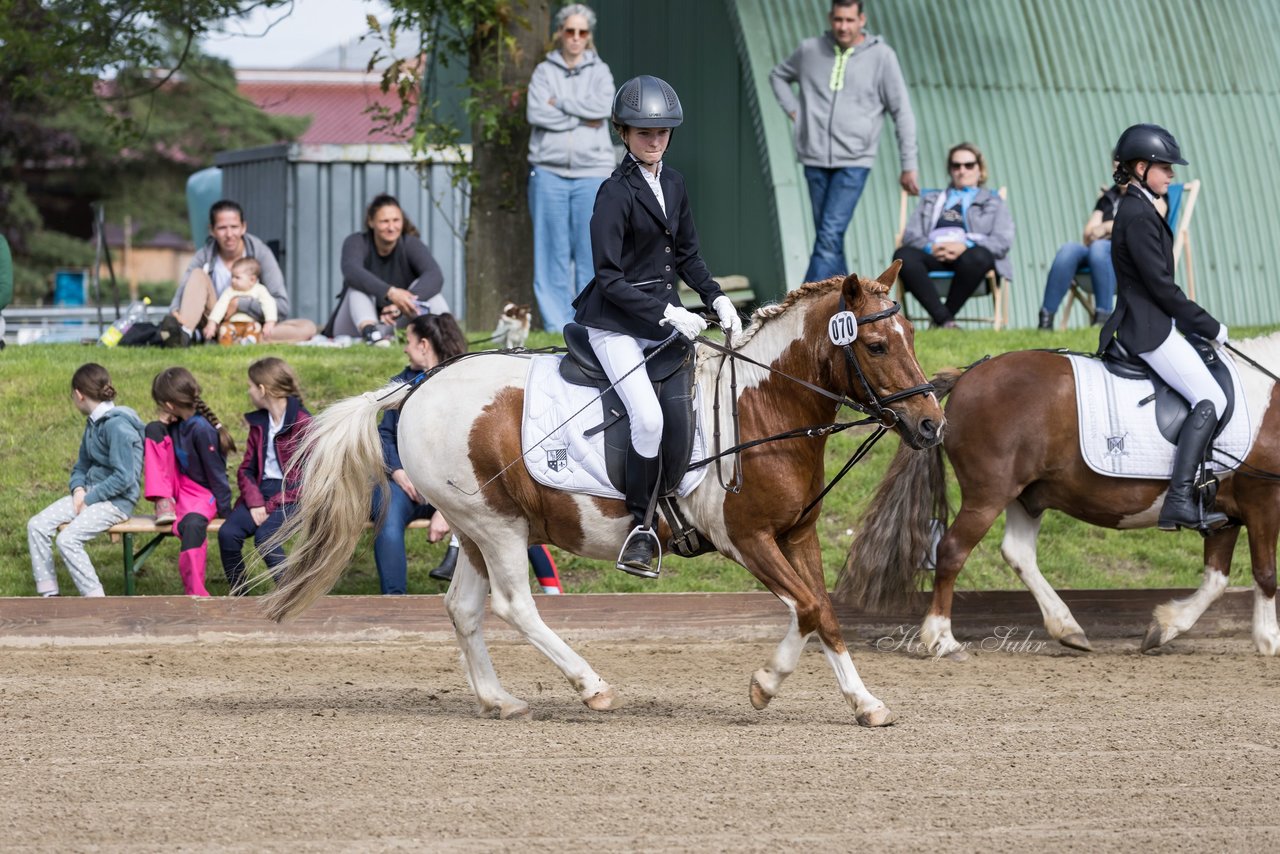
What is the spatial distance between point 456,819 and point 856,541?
3.81 metres

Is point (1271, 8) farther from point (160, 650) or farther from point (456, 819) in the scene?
point (456, 819)

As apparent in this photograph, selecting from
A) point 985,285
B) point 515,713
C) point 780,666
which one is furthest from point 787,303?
point 985,285

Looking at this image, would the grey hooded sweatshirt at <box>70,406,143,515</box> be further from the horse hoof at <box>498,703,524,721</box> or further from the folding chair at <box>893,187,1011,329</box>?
the folding chair at <box>893,187,1011,329</box>

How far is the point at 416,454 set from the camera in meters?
6.81

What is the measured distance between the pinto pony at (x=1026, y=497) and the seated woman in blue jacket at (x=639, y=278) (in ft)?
6.61

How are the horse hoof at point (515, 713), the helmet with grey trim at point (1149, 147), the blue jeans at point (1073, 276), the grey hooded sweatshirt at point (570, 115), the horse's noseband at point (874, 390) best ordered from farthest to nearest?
the blue jeans at point (1073, 276)
the grey hooded sweatshirt at point (570, 115)
the helmet with grey trim at point (1149, 147)
the horse hoof at point (515, 713)
the horse's noseband at point (874, 390)

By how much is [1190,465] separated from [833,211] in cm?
487

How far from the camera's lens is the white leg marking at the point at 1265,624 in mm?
8180

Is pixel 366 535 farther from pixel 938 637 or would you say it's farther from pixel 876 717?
pixel 876 717

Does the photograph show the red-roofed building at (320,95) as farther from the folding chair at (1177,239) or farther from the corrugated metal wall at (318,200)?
the folding chair at (1177,239)

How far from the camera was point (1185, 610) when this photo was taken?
26.9ft

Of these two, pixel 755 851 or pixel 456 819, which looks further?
pixel 456 819

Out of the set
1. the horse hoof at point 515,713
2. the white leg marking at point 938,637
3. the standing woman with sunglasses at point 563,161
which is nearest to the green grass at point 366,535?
the standing woman with sunglasses at point 563,161

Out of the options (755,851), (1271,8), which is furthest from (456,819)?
(1271,8)
